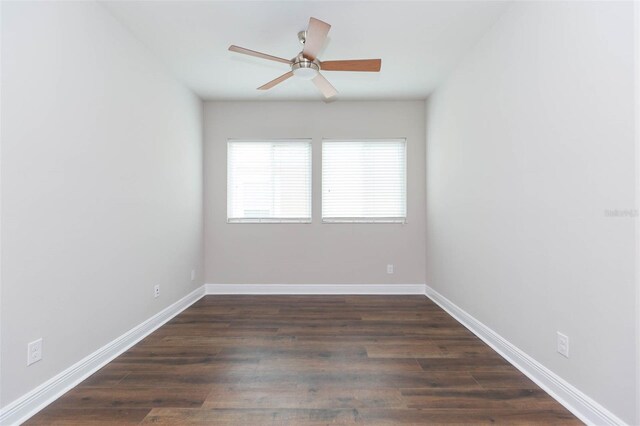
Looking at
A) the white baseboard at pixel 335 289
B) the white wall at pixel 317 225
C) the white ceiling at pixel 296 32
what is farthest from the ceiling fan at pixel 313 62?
the white baseboard at pixel 335 289

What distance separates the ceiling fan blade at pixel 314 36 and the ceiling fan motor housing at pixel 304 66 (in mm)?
50

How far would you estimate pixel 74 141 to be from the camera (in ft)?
6.52

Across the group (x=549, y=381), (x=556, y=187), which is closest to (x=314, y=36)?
(x=556, y=187)

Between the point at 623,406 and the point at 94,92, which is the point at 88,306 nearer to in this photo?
the point at 94,92

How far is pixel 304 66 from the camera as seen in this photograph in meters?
2.47

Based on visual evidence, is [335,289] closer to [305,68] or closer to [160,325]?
[160,325]

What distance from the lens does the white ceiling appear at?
2.27 meters

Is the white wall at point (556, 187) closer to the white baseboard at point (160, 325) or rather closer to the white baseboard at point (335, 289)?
the white baseboard at point (160, 325)

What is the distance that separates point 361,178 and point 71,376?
3.42 m

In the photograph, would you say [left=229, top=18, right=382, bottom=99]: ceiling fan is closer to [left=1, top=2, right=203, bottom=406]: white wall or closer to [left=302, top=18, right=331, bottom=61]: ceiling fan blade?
[left=302, top=18, right=331, bottom=61]: ceiling fan blade

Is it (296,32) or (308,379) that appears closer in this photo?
(308,379)

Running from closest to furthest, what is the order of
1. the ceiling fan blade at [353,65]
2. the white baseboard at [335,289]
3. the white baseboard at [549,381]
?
the white baseboard at [549,381] → the ceiling fan blade at [353,65] → the white baseboard at [335,289]

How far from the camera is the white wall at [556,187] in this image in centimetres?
143

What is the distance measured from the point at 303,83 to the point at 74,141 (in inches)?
91.2
